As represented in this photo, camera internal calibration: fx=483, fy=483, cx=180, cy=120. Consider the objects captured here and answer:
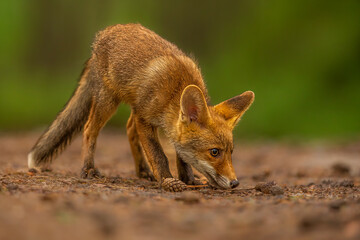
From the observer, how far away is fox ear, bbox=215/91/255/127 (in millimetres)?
6168

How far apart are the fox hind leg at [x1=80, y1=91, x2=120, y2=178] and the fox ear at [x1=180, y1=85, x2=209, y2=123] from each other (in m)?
1.48

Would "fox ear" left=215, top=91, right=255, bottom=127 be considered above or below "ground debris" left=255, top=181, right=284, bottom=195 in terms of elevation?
above

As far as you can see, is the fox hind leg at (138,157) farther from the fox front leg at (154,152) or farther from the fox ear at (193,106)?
the fox ear at (193,106)

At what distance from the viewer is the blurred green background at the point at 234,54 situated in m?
16.9

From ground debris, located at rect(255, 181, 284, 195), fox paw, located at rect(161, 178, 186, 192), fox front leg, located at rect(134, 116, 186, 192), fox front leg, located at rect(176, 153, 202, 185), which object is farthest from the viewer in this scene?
fox front leg, located at rect(176, 153, 202, 185)

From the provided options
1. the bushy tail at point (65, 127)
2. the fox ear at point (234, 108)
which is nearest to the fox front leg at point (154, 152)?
the fox ear at point (234, 108)

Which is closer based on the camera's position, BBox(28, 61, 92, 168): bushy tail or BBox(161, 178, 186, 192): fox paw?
BBox(161, 178, 186, 192): fox paw

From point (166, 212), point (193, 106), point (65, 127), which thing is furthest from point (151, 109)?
point (166, 212)

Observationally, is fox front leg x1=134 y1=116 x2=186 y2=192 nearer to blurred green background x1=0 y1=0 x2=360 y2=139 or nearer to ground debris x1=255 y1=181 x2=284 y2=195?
ground debris x1=255 y1=181 x2=284 y2=195

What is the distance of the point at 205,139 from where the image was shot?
18.8ft

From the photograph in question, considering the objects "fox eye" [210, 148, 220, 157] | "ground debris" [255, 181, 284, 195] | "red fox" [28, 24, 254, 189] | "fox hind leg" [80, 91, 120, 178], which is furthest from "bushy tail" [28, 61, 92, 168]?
"ground debris" [255, 181, 284, 195]

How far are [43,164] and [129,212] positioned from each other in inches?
154

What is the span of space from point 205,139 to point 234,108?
0.80 meters

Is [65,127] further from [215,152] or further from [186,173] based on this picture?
[215,152]
